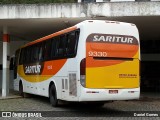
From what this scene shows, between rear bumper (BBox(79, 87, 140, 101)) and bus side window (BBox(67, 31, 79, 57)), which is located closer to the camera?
rear bumper (BBox(79, 87, 140, 101))

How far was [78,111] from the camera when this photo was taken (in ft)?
46.3

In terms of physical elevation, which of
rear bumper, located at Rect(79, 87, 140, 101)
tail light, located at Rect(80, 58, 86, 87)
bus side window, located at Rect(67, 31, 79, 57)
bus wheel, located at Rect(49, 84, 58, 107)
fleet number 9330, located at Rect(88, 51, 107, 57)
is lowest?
bus wheel, located at Rect(49, 84, 58, 107)

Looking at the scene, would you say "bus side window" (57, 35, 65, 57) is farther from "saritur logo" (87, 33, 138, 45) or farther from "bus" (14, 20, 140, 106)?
"saritur logo" (87, 33, 138, 45)

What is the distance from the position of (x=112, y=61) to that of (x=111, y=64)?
4.5 inches

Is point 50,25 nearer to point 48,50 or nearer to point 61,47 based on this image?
point 48,50

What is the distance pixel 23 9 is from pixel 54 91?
15.4 feet

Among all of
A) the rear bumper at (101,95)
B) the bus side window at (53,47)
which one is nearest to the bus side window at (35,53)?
the bus side window at (53,47)

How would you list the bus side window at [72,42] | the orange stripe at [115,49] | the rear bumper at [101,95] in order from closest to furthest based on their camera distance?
the rear bumper at [101,95], the orange stripe at [115,49], the bus side window at [72,42]

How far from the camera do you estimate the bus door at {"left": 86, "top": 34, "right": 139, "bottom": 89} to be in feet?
41.3

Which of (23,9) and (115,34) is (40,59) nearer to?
(23,9)

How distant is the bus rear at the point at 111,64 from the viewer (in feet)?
41.2

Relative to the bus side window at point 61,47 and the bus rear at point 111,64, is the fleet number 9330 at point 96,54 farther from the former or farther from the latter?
the bus side window at point 61,47

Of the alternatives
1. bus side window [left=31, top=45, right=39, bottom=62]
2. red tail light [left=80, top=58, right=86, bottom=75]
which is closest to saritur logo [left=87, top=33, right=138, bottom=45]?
red tail light [left=80, top=58, right=86, bottom=75]

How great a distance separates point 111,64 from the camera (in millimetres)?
12820
